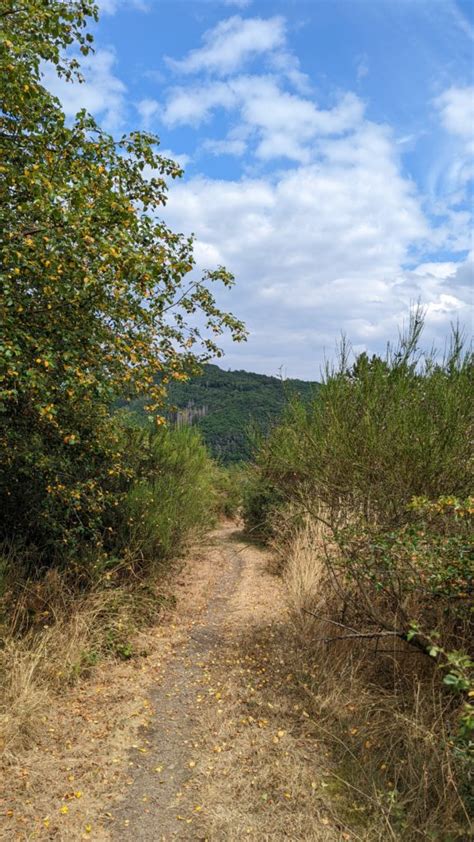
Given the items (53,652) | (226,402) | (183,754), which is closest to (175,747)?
(183,754)

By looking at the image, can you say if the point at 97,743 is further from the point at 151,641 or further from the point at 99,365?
the point at 99,365

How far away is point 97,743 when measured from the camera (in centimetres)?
359

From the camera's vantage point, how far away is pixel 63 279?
3.54 metres

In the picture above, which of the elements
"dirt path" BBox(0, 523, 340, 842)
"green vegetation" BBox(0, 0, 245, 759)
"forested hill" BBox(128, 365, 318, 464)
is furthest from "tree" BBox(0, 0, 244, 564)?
"forested hill" BBox(128, 365, 318, 464)

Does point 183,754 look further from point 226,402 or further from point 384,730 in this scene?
point 226,402

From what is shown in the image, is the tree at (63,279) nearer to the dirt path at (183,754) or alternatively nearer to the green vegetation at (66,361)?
the green vegetation at (66,361)

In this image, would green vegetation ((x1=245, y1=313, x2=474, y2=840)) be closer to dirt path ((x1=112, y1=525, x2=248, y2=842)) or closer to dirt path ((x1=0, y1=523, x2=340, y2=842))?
dirt path ((x1=0, y1=523, x2=340, y2=842))

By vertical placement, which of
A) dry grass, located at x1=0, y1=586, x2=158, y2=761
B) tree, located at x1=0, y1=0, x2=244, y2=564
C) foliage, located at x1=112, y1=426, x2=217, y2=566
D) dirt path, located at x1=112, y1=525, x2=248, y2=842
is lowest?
dirt path, located at x1=112, y1=525, x2=248, y2=842

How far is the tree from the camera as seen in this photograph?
11.1ft

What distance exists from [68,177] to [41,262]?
2.41 ft

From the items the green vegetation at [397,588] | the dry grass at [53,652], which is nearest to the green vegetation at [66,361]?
the dry grass at [53,652]

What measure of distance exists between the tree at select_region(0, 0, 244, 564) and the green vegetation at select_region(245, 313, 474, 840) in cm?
189

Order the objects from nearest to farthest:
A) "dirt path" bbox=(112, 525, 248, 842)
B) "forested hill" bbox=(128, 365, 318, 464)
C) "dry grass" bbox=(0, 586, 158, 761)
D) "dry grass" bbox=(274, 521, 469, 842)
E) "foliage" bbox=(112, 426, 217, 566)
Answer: "dry grass" bbox=(274, 521, 469, 842) → "dirt path" bbox=(112, 525, 248, 842) → "dry grass" bbox=(0, 586, 158, 761) → "foliage" bbox=(112, 426, 217, 566) → "forested hill" bbox=(128, 365, 318, 464)

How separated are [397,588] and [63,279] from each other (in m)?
3.78
